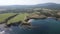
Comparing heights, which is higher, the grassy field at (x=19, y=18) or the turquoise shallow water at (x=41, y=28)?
the grassy field at (x=19, y=18)

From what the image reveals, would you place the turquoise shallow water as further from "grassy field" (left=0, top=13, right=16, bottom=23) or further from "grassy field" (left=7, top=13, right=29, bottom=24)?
"grassy field" (left=0, top=13, right=16, bottom=23)

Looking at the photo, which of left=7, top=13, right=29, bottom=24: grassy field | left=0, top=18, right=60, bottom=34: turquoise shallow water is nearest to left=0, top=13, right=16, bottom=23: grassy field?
left=7, top=13, right=29, bottom=24: grassy field

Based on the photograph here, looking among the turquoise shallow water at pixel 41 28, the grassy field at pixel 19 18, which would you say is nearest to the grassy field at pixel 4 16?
the grassy field at pixel 19 18

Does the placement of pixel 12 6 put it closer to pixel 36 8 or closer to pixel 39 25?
pixel 36 8

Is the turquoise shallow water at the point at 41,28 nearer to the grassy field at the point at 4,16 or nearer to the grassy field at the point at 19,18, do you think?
the grassy field at the point at 19,18

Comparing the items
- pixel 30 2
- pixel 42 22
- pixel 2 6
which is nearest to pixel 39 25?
pixel 42 22

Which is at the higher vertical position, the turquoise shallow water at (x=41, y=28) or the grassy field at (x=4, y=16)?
the grassy field at (x=4, y=16)

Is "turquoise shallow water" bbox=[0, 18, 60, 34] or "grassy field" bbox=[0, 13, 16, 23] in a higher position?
"grassy field" bbox=[0, 13, 16, 23]

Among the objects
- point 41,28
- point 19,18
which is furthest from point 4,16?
point 41,28

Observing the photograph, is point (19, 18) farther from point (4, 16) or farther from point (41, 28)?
point (41, 28)

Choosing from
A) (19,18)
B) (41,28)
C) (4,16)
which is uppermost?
(4,16)
